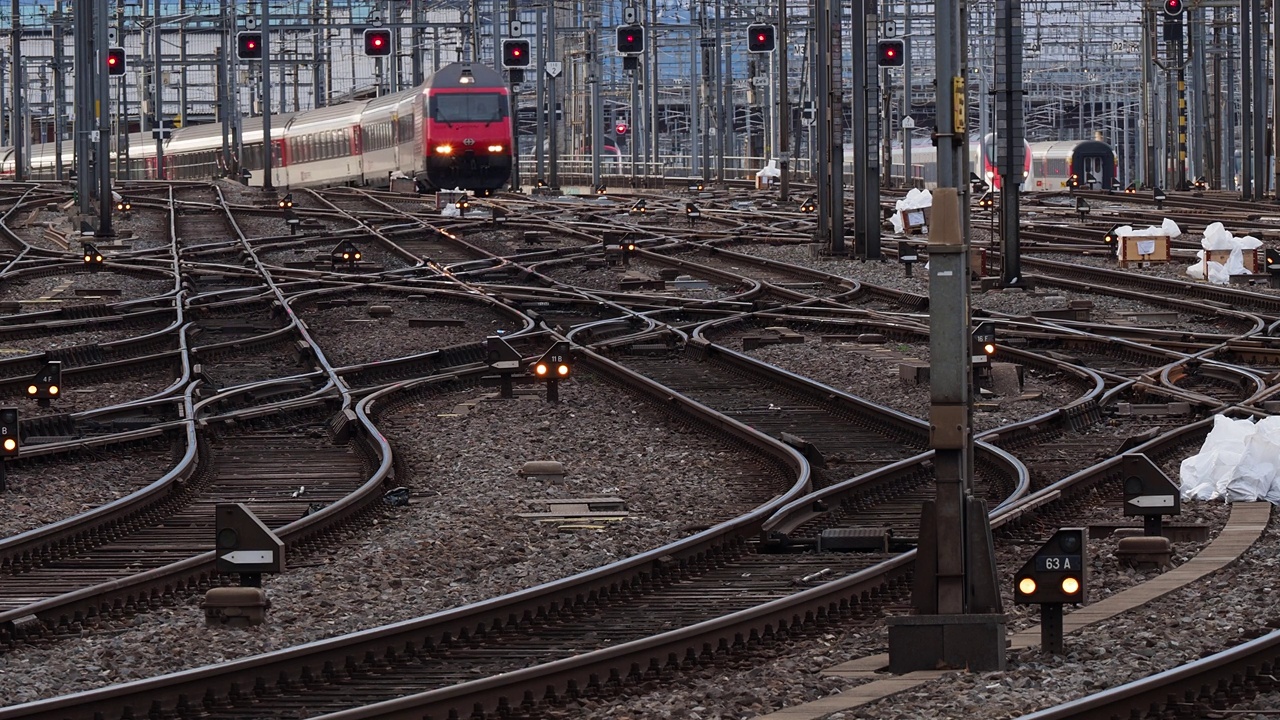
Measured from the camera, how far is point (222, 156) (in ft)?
204

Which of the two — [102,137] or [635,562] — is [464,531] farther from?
[102,137]

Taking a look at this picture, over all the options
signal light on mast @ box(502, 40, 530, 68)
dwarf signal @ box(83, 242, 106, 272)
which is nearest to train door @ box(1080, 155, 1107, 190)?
signal light on mast @ box(502, 40, 530, 68)

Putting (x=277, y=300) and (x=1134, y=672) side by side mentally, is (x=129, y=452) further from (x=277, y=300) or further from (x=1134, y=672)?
(x=277, y=300)

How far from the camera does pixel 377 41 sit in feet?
151

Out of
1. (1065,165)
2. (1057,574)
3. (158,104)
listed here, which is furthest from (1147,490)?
(1065,165)

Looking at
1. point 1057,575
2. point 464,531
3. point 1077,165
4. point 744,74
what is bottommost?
point 464,531

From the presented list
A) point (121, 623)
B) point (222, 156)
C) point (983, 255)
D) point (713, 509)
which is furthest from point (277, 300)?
point (222, 156)

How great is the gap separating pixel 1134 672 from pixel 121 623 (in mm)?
4135

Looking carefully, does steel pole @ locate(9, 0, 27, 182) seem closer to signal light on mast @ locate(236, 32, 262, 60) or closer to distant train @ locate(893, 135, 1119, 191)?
signal light on mast @ locate(236, 32, 262, 60)

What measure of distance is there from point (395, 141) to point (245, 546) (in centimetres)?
4283

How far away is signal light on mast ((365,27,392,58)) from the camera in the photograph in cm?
4562

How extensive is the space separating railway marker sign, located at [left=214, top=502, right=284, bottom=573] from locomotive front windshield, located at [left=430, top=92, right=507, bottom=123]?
128 feet

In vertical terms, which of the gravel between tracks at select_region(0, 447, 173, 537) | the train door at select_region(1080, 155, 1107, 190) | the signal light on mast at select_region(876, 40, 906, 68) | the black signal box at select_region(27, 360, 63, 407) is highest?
the signal light on mast at select_region(876, 40, 906, 68)

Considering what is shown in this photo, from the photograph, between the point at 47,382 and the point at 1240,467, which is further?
the point at 47,382
